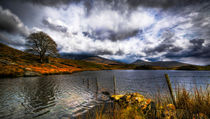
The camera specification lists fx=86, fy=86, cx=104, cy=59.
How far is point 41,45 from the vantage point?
2122 inches

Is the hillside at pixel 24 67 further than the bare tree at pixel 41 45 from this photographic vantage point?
No

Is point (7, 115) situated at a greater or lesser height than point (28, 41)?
lesser

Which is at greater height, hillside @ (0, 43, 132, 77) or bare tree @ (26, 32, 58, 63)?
bare tree @ (26, 32, 58, 63)

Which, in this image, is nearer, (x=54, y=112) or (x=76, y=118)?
(x=76, y=118)

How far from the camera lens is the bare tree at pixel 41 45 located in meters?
51.5

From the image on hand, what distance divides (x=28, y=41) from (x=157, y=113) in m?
67.8

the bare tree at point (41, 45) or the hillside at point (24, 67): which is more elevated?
the bare tree at point (41, 45)

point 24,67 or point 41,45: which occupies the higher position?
point 41,45

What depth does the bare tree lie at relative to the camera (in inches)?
2026

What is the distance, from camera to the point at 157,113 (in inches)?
216

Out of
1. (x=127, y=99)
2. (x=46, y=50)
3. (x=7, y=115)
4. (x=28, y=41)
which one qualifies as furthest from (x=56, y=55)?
(x=127, y=99)

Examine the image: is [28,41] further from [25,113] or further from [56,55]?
[25,113]

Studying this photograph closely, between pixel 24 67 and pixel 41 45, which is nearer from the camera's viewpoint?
pixel 24 67

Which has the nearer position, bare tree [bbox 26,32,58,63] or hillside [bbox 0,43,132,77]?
hillside [bbox 0,43,132,77]
